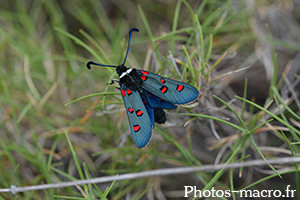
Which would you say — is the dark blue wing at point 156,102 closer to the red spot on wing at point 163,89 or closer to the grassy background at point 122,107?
the red spot on wing at point 163,89

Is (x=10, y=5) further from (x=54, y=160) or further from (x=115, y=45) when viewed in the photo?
(x=54, y=160)

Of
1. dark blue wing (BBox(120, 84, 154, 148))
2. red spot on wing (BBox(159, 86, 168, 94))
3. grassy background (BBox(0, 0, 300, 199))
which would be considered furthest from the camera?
grassy background (BBox(0, 0, 300, 199))

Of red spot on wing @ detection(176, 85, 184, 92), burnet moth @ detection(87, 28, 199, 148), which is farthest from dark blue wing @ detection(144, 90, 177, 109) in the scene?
red spot on wing @ detection(176, 85, 184, 92)

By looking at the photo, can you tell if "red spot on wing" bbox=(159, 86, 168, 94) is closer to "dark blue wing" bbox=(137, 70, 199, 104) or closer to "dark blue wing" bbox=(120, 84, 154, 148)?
"dark blue wing" bbox=(137, 70, 199, 104)

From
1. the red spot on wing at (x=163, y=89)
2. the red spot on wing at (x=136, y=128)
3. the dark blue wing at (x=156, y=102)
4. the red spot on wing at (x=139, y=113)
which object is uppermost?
the red spot on wing at (x=163, y=89)

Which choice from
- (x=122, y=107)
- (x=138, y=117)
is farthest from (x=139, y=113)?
(x=122, y=107)

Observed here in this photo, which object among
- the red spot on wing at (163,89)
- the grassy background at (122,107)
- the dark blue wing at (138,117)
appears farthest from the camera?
the grassy background at (122,107)

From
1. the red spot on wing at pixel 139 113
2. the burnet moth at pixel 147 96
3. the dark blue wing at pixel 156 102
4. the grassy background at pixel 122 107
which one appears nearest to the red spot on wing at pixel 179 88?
the burnet moth at pixel 147 96

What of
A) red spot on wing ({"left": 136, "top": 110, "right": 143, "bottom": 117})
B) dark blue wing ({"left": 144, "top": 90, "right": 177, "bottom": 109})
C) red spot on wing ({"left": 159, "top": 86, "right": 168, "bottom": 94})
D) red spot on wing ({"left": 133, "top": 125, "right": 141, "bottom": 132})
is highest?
red spot on wing ({"left": 159, "top": 86, "right": 168, "bottom": 94})
